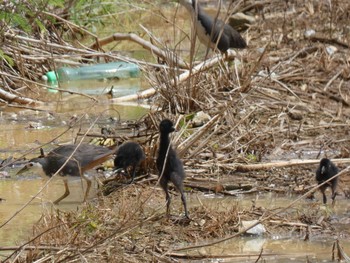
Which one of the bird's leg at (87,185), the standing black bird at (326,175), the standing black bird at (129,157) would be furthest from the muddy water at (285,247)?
the bird's leg at (87,185)

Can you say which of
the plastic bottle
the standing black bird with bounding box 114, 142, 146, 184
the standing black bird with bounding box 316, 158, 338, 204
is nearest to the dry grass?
the standing black bird with bounding box 114, 142, 146, 184

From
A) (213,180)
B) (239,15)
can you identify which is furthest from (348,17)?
(213,180)

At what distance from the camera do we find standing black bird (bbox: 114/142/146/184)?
7934 millimetres

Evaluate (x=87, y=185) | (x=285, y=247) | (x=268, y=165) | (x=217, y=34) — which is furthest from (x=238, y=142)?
(x=217, y=34)

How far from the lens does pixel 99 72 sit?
13438mm

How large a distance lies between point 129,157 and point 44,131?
2.80 meters

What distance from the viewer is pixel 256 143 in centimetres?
927

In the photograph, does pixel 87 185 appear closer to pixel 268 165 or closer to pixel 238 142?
pixel 268 165

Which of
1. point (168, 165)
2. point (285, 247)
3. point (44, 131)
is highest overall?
point (168, 165)

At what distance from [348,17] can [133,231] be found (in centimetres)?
987

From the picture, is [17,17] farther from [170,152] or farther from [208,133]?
[170,152]

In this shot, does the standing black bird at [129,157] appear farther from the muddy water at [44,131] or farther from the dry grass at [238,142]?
the muddy water at [44,131]

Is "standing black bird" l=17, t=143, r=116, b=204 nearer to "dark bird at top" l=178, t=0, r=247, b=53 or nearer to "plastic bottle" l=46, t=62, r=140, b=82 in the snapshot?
"plastic bottle" l=46, t=62, r=140, b=82

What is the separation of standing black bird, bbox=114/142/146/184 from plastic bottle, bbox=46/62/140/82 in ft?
16.6
